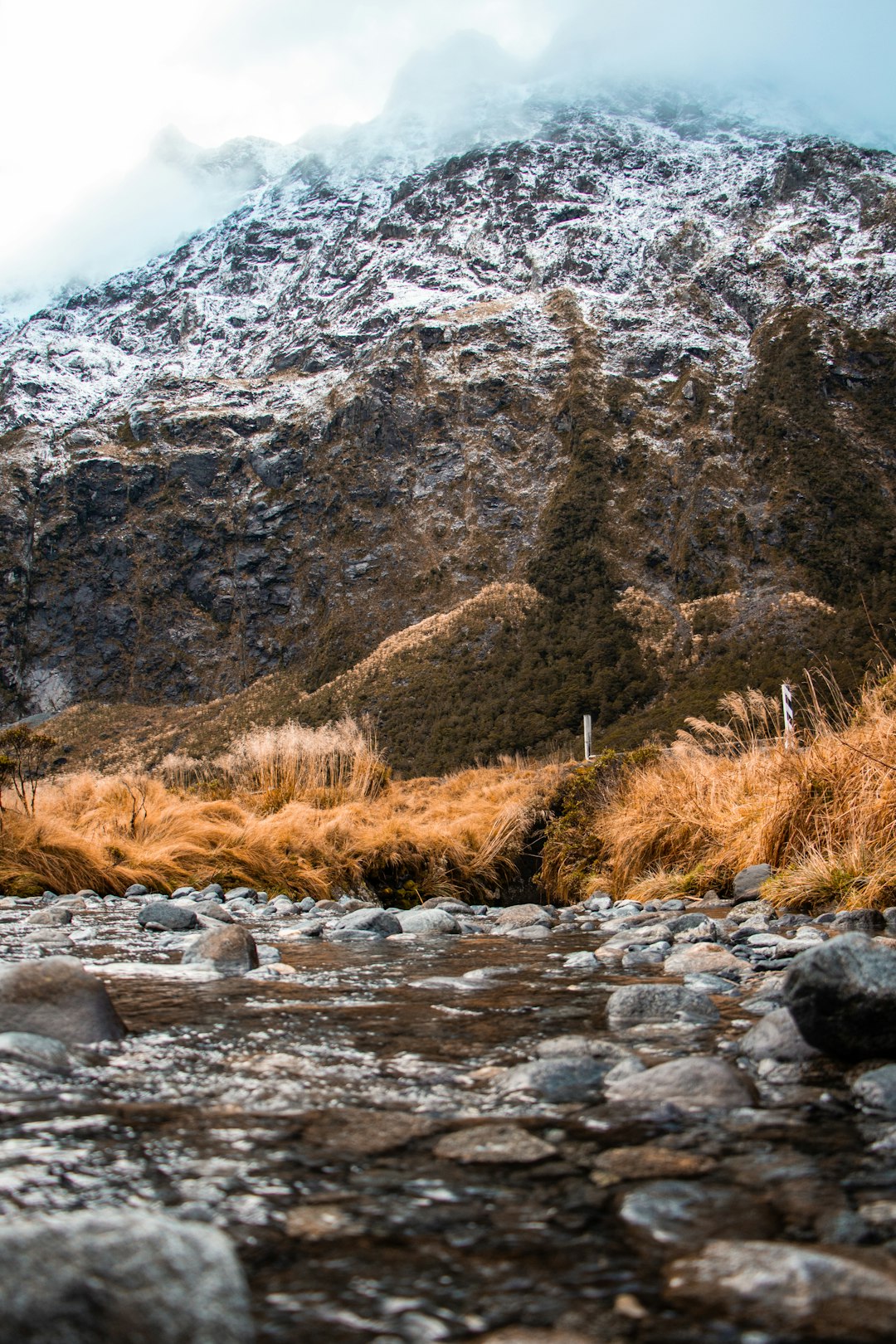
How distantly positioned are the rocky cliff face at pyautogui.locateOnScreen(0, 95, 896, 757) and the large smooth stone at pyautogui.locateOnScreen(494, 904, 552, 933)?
62899mm

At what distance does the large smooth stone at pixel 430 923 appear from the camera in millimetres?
6285

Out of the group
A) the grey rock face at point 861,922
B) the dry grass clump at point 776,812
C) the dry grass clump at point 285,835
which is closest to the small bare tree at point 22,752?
the dry grass clump at point 285,835

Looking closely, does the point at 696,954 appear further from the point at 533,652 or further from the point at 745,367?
the point at 745,367

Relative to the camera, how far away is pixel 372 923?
6098 mm

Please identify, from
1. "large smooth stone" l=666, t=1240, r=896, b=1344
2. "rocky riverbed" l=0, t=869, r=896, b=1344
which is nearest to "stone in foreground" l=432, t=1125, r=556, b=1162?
"rocky riverbed" l=0, t=869, r=896, b=1344

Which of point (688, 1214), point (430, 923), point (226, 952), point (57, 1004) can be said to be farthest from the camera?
point (430, 923)

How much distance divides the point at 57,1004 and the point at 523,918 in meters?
4.60

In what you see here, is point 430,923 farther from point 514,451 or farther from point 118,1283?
point 514,451

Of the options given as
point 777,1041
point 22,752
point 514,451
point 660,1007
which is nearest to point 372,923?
point 660,1007

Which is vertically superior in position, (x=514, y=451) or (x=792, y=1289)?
(x=514, y=451)

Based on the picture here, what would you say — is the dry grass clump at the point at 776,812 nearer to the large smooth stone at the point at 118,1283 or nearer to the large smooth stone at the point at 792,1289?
the large smooth stone at the point at 792,1289

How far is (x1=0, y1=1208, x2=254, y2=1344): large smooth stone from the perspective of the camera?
3.19 ft

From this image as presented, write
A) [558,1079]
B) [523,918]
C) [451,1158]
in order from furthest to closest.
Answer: [523,918]
[558,1079]
[451,1158]

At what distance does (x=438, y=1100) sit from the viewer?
2.18m
